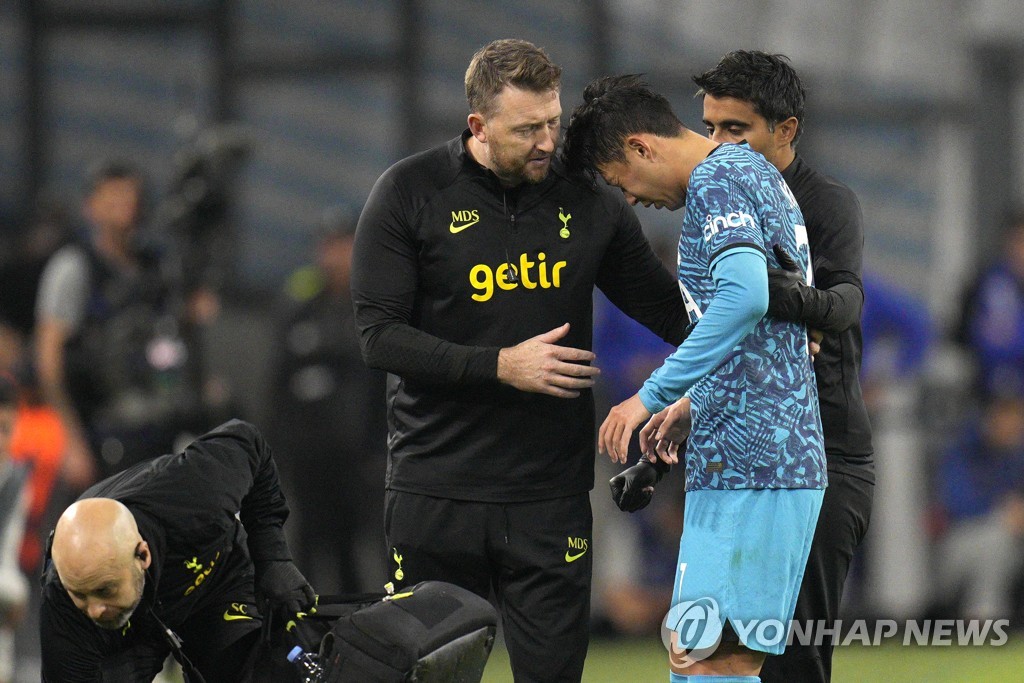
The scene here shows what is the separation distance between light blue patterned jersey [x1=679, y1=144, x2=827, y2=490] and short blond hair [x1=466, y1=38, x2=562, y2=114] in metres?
0.52

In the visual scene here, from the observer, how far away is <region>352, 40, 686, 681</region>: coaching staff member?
4242mm

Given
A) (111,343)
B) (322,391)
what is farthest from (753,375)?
(322,391)

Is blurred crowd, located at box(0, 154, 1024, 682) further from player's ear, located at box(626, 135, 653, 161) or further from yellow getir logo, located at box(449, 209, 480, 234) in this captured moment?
player's ear, located at box(626, 135, 653, 161)

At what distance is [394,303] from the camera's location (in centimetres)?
424

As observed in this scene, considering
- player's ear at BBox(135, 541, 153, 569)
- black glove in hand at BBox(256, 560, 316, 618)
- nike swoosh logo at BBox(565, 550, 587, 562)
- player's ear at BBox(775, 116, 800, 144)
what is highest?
player's ear at BBox(775, 116, 800, 144)

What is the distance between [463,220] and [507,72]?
418 mm

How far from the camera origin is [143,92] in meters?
10.9

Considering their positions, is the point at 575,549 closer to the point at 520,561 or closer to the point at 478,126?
the point at 520,561

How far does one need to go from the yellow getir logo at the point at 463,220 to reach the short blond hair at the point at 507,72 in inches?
10.9

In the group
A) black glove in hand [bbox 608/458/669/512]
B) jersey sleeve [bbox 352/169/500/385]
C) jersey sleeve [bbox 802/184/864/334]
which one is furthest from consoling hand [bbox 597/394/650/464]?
jersey sleeve [bbox 802/184/864/334]

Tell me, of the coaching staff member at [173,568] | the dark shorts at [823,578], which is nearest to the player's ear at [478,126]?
the coaching staff member at [173,568]

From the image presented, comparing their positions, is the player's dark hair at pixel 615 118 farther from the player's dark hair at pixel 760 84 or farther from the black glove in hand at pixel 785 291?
the black glove in hand at pixel 785 291

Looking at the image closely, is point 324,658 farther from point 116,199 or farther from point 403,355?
point 116,199

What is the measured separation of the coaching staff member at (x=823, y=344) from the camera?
4312 mm
